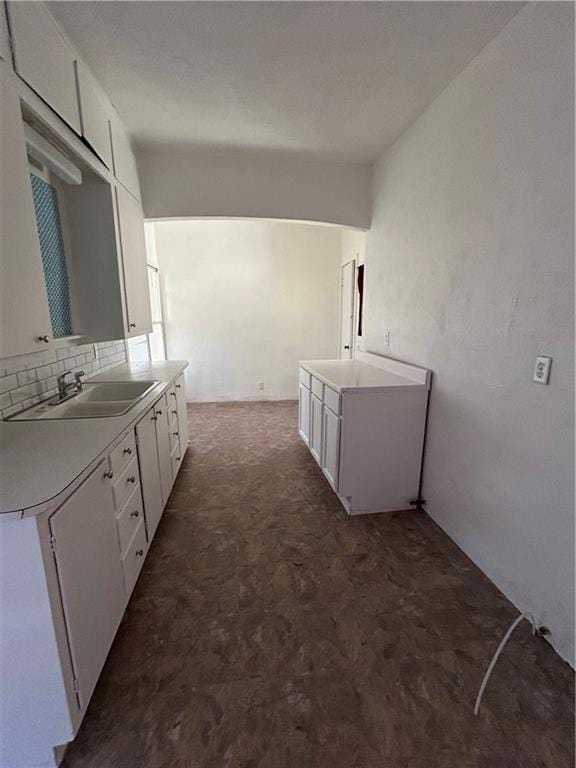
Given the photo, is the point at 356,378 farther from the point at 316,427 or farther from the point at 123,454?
the point at 123,454

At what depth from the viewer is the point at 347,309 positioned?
Answer: 4.91 meters

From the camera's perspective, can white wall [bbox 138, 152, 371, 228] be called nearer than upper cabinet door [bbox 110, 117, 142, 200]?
No

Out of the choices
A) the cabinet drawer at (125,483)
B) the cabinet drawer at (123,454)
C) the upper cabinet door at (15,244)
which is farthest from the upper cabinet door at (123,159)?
the cabinet drawer at (125,483)

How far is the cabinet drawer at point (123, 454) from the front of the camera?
147 centimetres

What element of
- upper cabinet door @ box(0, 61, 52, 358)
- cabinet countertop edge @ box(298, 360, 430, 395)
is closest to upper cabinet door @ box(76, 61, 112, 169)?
upper cabinet door @ box(0, 61, 52, 358)

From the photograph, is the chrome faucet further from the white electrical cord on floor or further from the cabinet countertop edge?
the white electrical cord on floor

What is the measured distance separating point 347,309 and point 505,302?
3.31 m

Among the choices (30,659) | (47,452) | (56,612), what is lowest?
(30,659)

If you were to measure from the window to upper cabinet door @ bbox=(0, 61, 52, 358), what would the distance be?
22.5 inches

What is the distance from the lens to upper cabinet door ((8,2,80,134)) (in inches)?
50.8

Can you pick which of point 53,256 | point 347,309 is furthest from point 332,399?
point 347,309

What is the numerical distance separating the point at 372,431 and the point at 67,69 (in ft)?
8.42

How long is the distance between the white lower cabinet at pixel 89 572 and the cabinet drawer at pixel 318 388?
171 cm

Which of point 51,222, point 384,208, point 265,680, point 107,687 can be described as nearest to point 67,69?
point 51,222
